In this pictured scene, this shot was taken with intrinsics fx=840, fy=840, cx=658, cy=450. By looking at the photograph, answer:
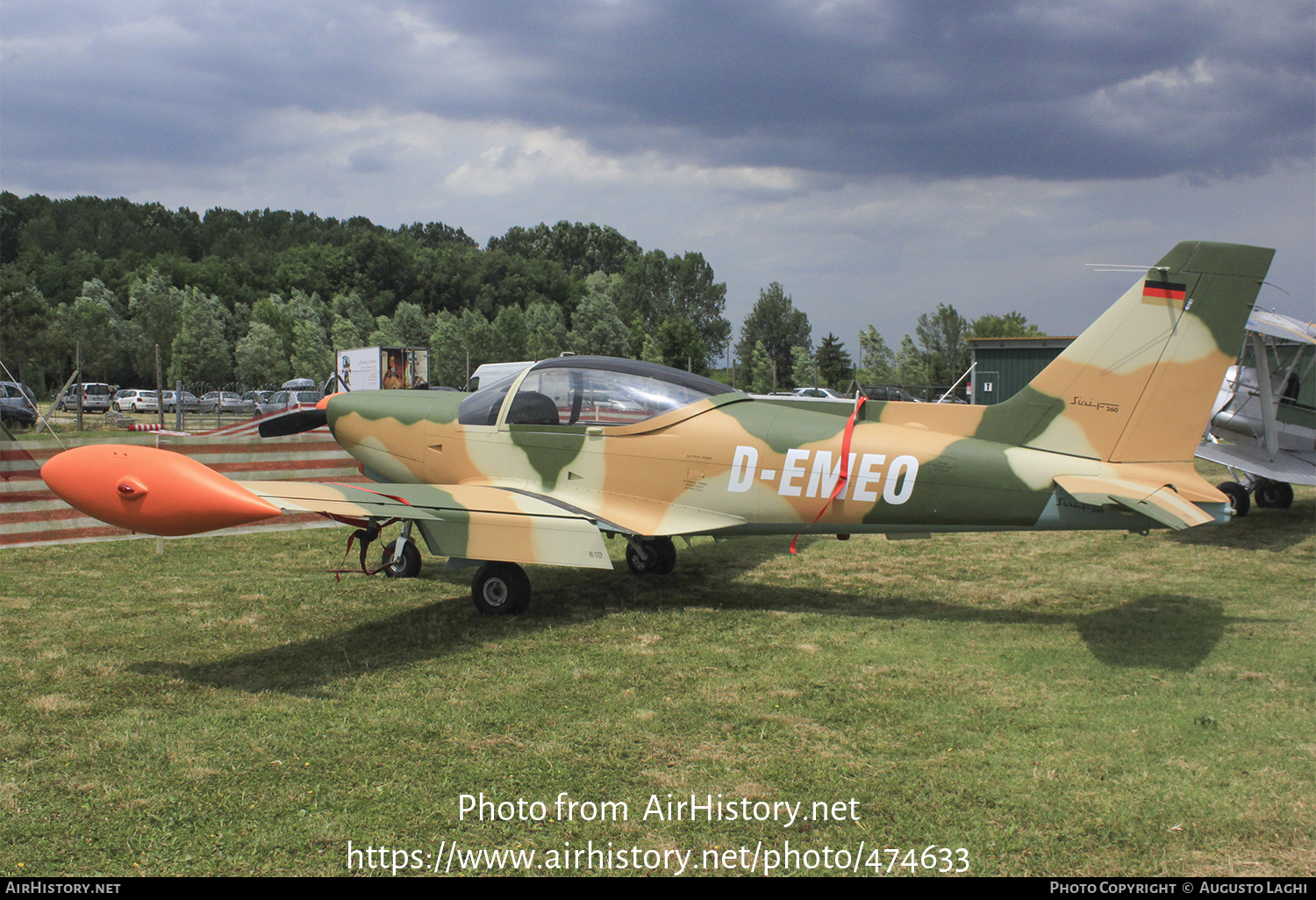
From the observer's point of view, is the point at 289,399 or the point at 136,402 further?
the point at 136,402

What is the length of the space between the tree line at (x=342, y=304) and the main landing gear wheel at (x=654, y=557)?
26435mm

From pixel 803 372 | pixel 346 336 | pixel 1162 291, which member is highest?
pixel 346 336

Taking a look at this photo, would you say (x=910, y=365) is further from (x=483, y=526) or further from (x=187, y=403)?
(x=483, y=526)

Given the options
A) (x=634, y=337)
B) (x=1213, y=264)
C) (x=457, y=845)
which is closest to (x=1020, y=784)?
(x=457, y=845)

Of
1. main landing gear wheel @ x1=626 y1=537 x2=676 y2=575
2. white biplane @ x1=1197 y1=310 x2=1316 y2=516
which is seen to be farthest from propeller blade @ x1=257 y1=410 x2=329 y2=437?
white biplane @ x1=1197 y1=310 x2=1316 y2=516

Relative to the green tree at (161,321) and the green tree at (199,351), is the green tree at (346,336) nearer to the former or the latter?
the green tree at (199,351)

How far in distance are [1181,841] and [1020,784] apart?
0.69 m

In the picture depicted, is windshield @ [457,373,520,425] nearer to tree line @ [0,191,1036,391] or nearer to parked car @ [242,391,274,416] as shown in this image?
tree line @ [0,191,1036,391]

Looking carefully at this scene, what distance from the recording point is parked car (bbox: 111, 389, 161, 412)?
143 ft

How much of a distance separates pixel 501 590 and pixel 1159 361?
18.5ft

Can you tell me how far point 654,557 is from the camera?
8773mm

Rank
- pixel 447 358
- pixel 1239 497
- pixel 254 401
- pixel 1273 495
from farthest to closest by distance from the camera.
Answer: pixel 447 358 < pixel 254 401 < pixel 1273 495 < pixel 1239 497

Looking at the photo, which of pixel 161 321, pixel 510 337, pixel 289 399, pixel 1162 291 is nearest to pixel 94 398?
pixel 161 321

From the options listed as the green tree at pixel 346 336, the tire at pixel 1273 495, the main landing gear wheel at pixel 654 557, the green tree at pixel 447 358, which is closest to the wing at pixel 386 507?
the main landing gear wheel at pixel 654 557
